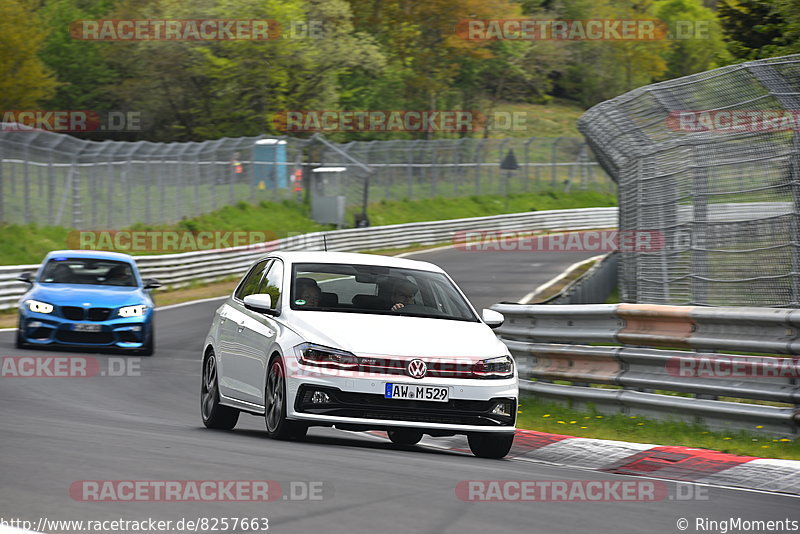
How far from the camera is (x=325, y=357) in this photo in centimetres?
927

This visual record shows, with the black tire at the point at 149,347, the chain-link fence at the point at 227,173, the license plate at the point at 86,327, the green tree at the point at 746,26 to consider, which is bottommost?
the black tire at the point at 149,347

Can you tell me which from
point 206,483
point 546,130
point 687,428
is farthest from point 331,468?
point 546,130

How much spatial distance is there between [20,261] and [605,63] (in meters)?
73.7

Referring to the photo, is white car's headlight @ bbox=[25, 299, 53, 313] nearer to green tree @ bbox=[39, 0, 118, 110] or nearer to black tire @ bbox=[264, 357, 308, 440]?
black tire @ bbox=[264, 357, 308, 440]

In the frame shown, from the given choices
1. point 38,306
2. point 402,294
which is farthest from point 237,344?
point 38,306

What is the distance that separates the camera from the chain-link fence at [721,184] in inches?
432

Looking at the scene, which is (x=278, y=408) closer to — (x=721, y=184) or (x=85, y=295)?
(x=721, y=184)

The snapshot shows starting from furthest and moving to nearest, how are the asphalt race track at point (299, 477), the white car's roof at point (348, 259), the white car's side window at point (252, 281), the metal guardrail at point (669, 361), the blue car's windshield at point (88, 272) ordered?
1. the blue car's windshield at point (88, 272)
2. the white car's side window at point (252, 281)
3. the white car's roof at point (348, 259)
4. the metal guardrail at point (669, 361)
5. the asphalt race track at point (299, 477)

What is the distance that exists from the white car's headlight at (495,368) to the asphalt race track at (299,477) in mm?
588

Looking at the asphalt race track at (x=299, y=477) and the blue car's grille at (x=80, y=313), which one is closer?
the asphalt race track at (x=299, y=477)

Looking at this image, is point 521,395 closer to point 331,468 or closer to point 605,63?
point 331,468

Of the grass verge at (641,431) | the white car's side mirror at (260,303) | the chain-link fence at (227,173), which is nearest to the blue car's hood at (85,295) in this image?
the grass verge at (641,431)

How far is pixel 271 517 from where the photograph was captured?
5.88 meters

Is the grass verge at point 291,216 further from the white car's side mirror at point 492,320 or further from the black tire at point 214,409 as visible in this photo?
the white car's side mirror at point 492,320
